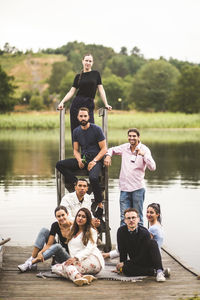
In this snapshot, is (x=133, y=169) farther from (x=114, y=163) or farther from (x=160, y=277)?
(x=114, y=163)

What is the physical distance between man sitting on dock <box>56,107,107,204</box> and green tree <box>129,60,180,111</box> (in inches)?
3914

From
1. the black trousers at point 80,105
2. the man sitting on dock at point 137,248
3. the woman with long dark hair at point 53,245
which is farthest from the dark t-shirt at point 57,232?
the black trousers at point 80,105

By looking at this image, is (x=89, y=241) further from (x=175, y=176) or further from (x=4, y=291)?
(x=175, y=176)

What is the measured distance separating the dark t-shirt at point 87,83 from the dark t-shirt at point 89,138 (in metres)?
0.72

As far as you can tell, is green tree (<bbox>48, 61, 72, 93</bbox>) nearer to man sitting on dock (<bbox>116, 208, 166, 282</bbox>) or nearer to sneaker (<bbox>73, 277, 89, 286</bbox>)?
man sitting on dock (<bbox>116, 208, 166, 282</bbox>)

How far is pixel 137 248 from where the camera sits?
7.23 meters

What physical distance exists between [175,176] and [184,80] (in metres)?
79.0

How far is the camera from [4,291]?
6543 mm

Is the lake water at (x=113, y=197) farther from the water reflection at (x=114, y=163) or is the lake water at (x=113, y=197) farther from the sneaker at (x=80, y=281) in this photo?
the sneaker at (x=80, y=281)

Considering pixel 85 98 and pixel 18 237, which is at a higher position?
pixel 85 98

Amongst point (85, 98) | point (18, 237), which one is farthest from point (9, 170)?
point (85, 98)

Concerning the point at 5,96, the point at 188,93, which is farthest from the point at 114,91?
the point at 5,96

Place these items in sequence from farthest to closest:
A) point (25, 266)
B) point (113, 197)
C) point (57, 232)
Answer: point (113, 197) < point (57, 232) < point (25, 266)

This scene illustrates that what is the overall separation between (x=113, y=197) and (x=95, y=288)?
32.6ft
